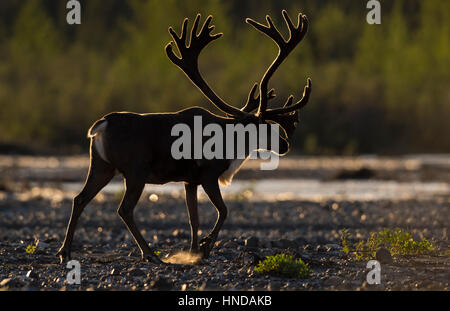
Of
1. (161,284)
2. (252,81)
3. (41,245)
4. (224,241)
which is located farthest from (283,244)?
(252,81)

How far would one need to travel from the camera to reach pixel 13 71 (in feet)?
263

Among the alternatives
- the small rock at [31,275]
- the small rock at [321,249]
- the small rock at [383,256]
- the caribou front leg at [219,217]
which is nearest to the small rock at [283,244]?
the small rock at [321,249]

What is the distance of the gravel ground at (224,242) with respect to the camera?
34.4 feet

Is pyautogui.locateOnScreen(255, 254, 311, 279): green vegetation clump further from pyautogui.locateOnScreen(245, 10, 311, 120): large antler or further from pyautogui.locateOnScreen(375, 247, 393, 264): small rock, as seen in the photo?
pyautogui.locateOnScreen(245, 10, 311, 120): large antler

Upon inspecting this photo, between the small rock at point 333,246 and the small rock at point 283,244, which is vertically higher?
the small rock at point 283,244

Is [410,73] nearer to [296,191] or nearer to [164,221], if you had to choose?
[296,191]

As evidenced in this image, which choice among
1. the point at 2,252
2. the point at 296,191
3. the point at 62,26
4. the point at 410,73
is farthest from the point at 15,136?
the point at 62,26

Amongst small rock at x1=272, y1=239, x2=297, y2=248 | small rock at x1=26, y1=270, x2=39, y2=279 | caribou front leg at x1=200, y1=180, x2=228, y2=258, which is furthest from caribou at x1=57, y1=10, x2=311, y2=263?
small rock at x1=272, y1=239, x2=297, y2=248

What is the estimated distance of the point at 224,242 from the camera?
564 inches

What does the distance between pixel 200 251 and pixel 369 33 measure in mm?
70987

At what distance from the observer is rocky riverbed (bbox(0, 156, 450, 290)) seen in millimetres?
10508

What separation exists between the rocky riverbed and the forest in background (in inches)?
1227

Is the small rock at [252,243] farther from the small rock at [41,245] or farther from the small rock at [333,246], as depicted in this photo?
the small rock at [41,245]

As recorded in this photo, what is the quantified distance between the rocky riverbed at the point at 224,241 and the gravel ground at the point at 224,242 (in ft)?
0.05
